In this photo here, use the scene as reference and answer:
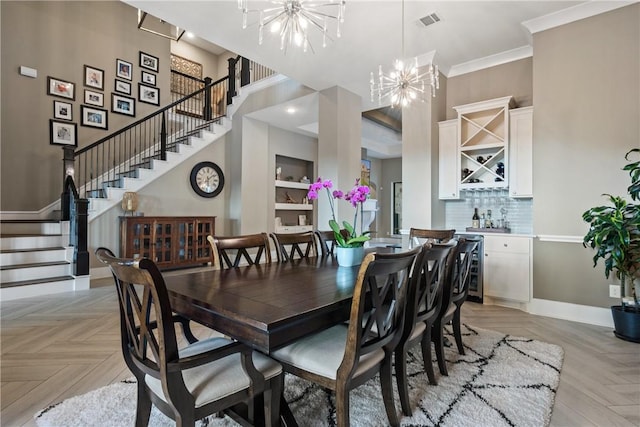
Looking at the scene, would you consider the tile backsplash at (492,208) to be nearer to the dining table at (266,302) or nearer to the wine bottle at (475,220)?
the wine bottle at (475,220)

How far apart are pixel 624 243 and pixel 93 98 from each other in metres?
7.65

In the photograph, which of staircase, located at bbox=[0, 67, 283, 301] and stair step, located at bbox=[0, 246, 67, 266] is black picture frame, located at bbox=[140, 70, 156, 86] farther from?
stair step, located at bbox=[0, 246, 67, 266]

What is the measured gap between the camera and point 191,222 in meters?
5.71

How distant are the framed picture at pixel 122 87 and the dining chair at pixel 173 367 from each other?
614cm

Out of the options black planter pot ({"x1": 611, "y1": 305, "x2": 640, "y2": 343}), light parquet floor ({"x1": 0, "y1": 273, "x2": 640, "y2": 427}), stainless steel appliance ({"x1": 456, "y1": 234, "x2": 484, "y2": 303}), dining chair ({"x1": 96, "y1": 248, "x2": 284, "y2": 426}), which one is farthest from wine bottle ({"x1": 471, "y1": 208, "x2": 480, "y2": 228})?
dining chair ({"x1": 96, "y1": 248, "x2": 284, "y2": 426})

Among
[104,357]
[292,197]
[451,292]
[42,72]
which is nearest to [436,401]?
[451,292]

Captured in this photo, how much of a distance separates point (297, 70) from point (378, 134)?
4280 mm

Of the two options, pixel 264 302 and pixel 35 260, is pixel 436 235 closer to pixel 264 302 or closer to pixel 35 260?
pixel 264 302

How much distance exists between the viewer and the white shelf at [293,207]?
7.40m

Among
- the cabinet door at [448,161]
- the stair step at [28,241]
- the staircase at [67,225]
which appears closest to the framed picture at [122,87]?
the staircase at [67,225]

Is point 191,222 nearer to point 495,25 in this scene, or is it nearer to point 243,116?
point 243,116

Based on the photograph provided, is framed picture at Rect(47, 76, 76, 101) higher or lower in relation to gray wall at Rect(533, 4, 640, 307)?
higher

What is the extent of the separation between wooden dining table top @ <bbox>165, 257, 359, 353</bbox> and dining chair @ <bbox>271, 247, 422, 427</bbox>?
0.14 metres

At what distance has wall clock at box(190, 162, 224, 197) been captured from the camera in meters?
6.36
